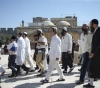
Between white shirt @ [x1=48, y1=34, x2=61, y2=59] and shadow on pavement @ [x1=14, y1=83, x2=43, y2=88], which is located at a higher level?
white shirt @ [x1=48, y1=34, x2=61, y2=59]

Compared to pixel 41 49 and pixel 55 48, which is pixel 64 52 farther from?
pixel 55 48

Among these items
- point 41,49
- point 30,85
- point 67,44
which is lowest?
point 30,85

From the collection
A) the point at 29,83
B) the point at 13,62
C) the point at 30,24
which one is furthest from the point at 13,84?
the point at 30,24

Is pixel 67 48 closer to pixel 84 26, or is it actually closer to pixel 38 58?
pixel 38 58

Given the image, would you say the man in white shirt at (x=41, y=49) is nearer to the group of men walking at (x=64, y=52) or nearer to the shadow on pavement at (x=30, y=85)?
the group of men walking at (x=64, y=52)

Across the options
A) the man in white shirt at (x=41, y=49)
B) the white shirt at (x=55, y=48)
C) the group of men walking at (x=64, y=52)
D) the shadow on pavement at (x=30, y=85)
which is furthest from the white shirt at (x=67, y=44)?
the shadow on pavement at (x=30, y=85)

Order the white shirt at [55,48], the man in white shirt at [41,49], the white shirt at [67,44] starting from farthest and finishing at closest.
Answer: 1. the white shirt at [67,44]
2. the man in white shirt at [41,49]
3. the white shirt at [55,48]

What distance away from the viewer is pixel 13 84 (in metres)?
5.63

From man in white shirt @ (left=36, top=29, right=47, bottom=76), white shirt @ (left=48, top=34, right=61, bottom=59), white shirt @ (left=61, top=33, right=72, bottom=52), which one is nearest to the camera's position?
white shirt @ (left=48, top=34, right=61, bottom=59)

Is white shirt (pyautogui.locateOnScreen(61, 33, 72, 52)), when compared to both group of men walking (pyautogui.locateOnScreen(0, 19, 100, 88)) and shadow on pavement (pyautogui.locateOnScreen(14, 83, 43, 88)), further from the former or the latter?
shadow on pavement (pyautogui.locateOnScreen(14, 83, 43, 88))

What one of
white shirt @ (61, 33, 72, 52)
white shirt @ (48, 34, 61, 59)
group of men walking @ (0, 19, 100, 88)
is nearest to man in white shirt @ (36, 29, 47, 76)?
group of men walking @ (0, 19, 100, 88)

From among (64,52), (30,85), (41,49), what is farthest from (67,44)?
(30,85)

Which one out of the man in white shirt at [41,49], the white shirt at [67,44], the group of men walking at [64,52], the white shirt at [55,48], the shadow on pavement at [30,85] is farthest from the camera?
the white shirt at [67,44]

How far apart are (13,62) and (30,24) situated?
3734cm
